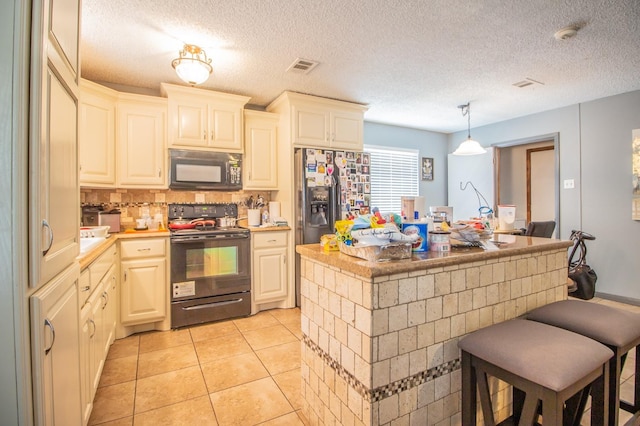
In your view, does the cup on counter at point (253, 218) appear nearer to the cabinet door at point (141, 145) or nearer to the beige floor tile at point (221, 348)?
the cabinet door at point (141, 145)

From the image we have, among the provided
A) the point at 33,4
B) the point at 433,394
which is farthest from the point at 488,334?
the point at 33,4

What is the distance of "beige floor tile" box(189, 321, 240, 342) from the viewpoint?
2893 millimetres

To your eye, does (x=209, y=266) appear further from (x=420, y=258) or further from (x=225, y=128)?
(x=420, y=258)

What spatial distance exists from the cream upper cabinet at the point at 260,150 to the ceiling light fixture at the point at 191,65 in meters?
1.07

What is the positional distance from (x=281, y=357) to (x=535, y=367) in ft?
6.05

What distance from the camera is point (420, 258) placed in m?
1.36

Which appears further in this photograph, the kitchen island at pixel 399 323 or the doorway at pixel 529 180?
the doorway at pixel 529 180

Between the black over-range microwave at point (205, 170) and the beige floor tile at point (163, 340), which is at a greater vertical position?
the black over-range microwave at point (205, 170)

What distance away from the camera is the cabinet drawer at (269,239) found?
11.3 feet

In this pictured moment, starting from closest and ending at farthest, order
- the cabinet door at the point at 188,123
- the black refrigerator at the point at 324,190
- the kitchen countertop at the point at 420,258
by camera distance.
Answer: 1. the kitchen countertop at the point at 420,258
2. the cabinet door at the point at 188,123
3. the black refrigerator at the point at 324,190

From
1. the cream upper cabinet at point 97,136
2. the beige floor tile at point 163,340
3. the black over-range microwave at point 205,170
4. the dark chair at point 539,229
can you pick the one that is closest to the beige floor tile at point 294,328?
the beige floor tile at point 163,340

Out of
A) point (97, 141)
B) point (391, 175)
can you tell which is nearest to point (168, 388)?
point (97, 141)

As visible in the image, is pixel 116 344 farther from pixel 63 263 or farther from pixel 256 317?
pixel 63 263

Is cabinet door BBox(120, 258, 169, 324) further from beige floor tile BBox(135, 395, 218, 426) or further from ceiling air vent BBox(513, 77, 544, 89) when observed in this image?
ceiling air vent BBox(513, 77, 544, 89)
